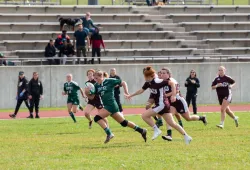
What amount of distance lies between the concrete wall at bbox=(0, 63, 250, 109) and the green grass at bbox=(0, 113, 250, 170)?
10.6 m

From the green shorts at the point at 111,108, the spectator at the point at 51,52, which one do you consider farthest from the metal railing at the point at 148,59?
the green shorts at the point at 111,108

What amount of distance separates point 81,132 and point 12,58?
13.2 metres

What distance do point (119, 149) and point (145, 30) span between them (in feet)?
85.0

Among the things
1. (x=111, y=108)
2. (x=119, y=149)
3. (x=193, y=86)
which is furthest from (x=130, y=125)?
(x=193, y=86)

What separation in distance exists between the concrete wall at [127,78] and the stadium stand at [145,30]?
84 cm

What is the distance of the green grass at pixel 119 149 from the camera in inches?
572

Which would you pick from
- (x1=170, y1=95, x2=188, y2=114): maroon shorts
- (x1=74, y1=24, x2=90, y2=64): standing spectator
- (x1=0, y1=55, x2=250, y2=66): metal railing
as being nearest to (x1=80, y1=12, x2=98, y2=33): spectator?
(x1=74, y1=24, x2=90, y2=64): standing spectator

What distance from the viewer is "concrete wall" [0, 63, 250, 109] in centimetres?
3575

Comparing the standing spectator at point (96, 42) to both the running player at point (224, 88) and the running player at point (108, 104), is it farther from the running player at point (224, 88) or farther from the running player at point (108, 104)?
the running player at point (108, 104)

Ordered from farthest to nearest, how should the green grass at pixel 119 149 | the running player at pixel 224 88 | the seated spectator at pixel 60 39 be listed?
the seated spectator at pixel 60 39, the running player at pixel 224 88, the green grass at pixel 119 149

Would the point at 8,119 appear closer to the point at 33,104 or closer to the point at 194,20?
the point at 33,104

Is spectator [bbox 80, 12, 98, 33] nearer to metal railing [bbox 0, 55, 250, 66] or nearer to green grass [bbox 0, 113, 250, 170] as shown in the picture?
metal railing [bbox 0, 55, 250, 66]

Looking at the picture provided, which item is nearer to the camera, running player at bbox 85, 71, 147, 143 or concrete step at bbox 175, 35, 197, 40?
running player at bbox 85, 71, 147, 143

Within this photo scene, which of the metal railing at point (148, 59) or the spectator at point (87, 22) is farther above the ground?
the spectator at point (87, 22)
